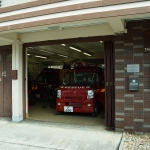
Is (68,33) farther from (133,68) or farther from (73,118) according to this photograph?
(73,118)

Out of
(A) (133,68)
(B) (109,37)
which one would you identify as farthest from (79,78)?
(A) (133,68)

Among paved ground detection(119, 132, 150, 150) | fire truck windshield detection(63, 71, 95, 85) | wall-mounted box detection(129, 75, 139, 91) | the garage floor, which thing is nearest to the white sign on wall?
wall-mounted box detection(129, 75, 139, 91)

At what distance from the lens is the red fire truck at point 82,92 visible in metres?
7.50

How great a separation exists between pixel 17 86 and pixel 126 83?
3708 millimetres

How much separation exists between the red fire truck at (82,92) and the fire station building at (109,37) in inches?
57.9

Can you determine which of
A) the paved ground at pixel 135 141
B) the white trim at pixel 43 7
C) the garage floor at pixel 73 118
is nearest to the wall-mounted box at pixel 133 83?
the paved ground at pixel 135 141

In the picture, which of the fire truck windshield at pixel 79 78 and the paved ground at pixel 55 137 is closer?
the paved ground at pixel 55 137

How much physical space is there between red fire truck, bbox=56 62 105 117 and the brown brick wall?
197 cm

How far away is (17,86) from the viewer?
6988 millimetres

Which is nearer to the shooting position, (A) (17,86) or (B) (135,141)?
(B) (135,141)

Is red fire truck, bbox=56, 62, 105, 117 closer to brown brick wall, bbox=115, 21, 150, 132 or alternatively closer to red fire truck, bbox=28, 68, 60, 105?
brown brick wall, bbox=115, 21, 150, 132

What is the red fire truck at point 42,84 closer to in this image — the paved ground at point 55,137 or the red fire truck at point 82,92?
the red fire truck at point 82,92

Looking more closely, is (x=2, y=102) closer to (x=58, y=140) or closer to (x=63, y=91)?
(x=63, y=91)

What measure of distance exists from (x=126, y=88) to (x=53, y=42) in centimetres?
282
